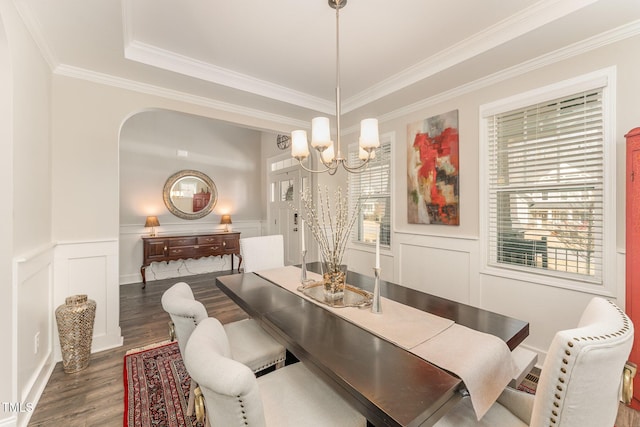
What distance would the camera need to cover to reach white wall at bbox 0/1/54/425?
1.53 m

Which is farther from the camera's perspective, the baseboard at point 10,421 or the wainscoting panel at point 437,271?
the wainscoting panel at point 437,271

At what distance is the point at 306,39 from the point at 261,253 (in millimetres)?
1979

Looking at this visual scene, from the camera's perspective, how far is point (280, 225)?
19.0 feet

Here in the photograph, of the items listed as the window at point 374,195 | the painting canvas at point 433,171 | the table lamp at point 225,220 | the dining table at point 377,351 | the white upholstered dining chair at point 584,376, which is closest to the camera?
the white upholstered dining chair at point 584,376

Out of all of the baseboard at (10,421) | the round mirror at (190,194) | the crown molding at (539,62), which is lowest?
the baseboard at (10,421)

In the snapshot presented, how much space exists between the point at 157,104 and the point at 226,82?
747 mm

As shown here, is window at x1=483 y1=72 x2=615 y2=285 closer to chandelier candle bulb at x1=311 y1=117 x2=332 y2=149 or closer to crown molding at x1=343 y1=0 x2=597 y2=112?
crown molding at x1=343 y1=0 x2=597 y2=112

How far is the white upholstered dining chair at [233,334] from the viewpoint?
4.29 ft

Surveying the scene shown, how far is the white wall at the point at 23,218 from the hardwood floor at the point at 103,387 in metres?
0.11

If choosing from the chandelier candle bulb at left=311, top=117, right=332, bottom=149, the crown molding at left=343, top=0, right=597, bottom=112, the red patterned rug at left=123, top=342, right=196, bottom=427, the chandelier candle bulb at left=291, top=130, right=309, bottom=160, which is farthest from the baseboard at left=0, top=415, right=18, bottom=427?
the crown molding at left=343, top=0, right=597, bottom=112

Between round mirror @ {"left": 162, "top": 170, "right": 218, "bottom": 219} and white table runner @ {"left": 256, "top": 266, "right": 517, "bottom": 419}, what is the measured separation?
177 inches

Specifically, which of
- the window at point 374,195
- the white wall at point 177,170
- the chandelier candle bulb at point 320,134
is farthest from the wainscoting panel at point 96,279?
the window at point 374,195

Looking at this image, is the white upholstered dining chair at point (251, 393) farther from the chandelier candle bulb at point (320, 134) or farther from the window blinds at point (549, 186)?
the window blinds at point (549, 186)

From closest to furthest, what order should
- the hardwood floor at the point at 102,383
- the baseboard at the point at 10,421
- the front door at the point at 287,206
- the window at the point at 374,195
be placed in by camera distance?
the baseboard at the point at 10,421 < the hardwood floor at the point at 102,383 < the window at the point at 374,195 < the front door at the point at 287,206
